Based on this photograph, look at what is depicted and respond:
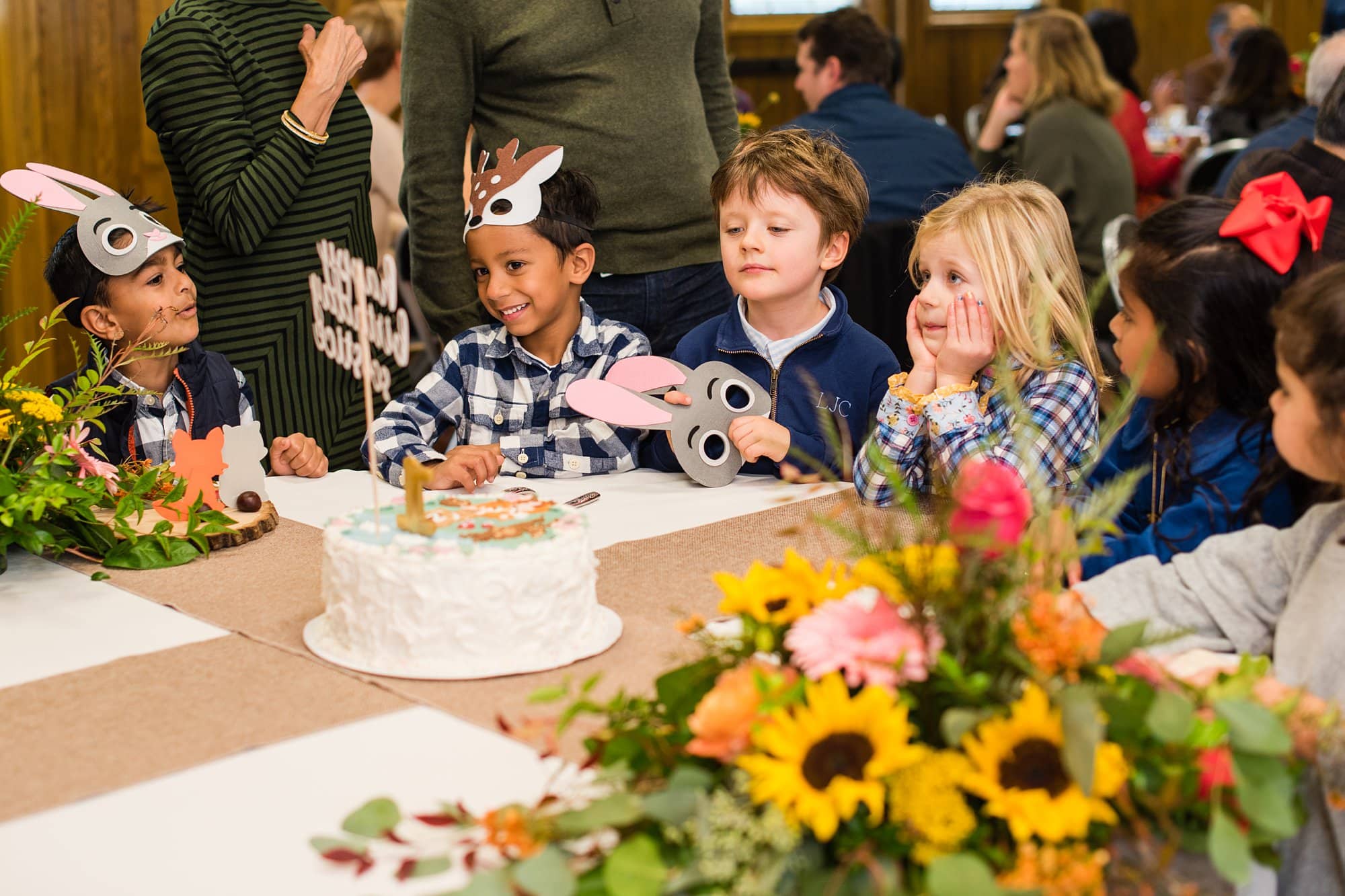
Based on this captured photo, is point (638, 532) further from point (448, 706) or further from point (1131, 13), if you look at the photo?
point (1131, 13)

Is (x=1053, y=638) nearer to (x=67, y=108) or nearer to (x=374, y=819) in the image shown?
(x=374, y=819)

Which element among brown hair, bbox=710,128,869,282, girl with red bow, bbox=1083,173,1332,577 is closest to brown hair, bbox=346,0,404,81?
brown hair, bbox=710,128,869,282

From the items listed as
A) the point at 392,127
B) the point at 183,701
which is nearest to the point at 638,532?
the point at 183,701

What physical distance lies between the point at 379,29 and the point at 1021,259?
2632mm

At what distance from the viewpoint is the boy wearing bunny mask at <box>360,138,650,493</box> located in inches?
83.2

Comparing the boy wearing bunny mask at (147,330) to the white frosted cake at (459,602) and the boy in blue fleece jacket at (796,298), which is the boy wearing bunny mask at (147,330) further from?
the white frosted cake at (459,602)

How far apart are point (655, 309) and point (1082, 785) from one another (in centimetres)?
186

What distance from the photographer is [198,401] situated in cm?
212

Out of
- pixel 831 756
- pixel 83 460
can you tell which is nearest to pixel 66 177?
pixel 83 460

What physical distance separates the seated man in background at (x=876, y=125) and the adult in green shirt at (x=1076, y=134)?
367mm

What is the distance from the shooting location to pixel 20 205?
12.2 ft

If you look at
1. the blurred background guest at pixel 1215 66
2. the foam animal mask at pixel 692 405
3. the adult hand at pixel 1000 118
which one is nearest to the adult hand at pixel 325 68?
the foam animal mask at pixel 692 405

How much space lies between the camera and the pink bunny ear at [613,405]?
1.88 metres

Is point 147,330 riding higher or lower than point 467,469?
higher
